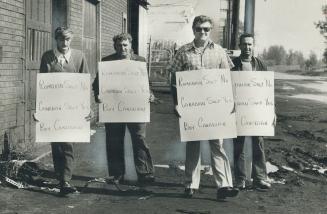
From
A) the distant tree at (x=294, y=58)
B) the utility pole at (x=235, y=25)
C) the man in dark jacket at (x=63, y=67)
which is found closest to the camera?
the man in dark jacket at (x=63, y=67)

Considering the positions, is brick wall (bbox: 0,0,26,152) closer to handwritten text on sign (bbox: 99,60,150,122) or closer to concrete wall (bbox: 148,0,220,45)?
handwritten text on sign (bbox: 99,60,150,122)

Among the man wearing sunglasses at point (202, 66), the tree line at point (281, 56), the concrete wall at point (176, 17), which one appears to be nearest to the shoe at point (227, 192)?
the man wearing sunglasses at point (202, 66)

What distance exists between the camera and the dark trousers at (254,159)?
234 inches

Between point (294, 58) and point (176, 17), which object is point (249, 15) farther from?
point (294, 58)

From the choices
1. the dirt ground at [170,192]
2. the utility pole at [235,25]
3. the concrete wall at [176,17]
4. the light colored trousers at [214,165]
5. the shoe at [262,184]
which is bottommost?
the dirt ground at [170,192]

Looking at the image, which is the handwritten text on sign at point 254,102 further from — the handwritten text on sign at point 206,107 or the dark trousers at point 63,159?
the dark trousers at point 63,159

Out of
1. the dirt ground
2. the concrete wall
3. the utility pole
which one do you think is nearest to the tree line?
the concrete wall

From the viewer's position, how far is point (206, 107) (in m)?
5.53

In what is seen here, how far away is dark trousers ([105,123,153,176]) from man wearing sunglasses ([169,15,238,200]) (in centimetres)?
72

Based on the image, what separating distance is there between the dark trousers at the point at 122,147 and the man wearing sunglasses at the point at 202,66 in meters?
0.72

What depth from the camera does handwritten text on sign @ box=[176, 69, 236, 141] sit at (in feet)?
17.9

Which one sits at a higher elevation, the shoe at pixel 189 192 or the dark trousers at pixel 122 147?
the dark trousers at pixel 122 147

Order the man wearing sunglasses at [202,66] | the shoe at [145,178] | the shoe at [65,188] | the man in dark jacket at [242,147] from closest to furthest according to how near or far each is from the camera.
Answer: the man wearing sunglasses at [202,66] → the shoe at [65,188] → the man in dark jacket at [242,147] → the shoe at [145,178]

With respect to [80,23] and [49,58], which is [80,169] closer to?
[49,58]
